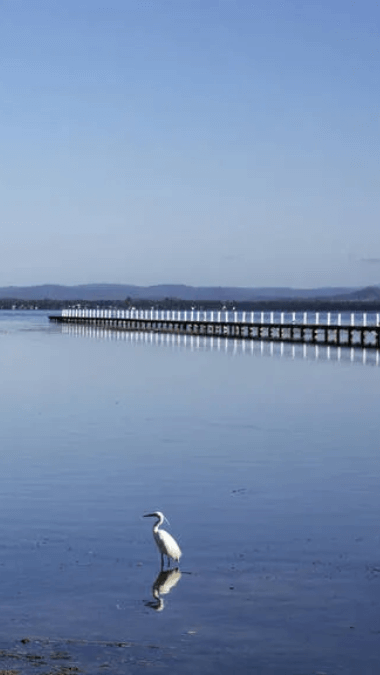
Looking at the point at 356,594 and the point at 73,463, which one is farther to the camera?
the point at 73,463

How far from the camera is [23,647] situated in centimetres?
1149

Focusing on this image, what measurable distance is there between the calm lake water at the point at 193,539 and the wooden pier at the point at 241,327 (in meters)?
44.1

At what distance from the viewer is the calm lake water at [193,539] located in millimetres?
11711

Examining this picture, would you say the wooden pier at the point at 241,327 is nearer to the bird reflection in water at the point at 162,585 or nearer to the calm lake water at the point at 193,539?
the calm lake water at the point at 193,539

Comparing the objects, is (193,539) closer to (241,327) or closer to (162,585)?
(162,585)

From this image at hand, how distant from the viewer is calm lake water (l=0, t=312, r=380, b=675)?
11.7m

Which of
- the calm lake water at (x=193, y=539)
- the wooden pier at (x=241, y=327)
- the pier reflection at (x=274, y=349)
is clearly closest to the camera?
the calm lake water at (x=193, y=539)

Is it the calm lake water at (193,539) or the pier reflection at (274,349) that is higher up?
the calm lake water at (193,539)

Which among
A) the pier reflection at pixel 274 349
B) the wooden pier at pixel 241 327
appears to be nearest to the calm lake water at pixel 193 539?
the pier reflection at pixel 274 349

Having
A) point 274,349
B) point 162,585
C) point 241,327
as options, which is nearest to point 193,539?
point 162,585

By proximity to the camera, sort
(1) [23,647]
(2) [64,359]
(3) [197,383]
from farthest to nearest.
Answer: (2) [64,359]
(3) [197,383]
(1) [23,647]

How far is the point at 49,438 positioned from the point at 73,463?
4744 millimetres

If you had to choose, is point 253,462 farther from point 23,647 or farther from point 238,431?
point 23,647

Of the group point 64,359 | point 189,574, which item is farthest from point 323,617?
point 64,359
